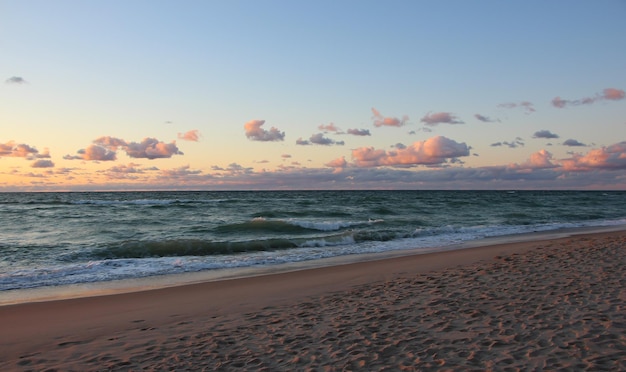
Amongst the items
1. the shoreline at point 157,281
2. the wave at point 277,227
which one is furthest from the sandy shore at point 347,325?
the wave at point 277,227

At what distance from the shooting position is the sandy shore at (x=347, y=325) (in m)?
4.75

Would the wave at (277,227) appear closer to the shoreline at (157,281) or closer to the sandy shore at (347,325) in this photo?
the shoreline at (157,281)

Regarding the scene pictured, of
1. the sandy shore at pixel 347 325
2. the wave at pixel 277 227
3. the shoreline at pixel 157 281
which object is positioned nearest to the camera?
the sandy shore at pixel 347 325

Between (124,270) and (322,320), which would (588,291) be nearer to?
(322,320)

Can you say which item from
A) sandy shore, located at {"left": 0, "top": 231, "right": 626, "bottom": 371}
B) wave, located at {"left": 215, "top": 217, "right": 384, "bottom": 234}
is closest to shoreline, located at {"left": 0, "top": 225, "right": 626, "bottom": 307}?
sandy shore, located at {"left": 0, "top": 231, "right": 626, "bottom": 371}

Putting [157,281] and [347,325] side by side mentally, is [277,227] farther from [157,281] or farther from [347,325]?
[347,325]

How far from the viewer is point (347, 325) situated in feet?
19.7

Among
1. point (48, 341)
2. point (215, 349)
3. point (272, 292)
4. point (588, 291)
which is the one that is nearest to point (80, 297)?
point (48, 341)

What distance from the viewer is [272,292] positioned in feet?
28.0

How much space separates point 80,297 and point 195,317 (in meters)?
3.04

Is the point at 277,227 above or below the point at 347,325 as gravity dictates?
below

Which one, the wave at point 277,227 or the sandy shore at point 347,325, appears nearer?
the sandy shore at point 347,325

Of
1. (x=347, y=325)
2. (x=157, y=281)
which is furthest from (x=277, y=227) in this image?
(x=347, y=325)

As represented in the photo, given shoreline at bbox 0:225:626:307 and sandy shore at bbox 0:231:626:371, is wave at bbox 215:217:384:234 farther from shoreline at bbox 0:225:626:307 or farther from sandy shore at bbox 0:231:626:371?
sandy shore at bbox 0:231:626:371
